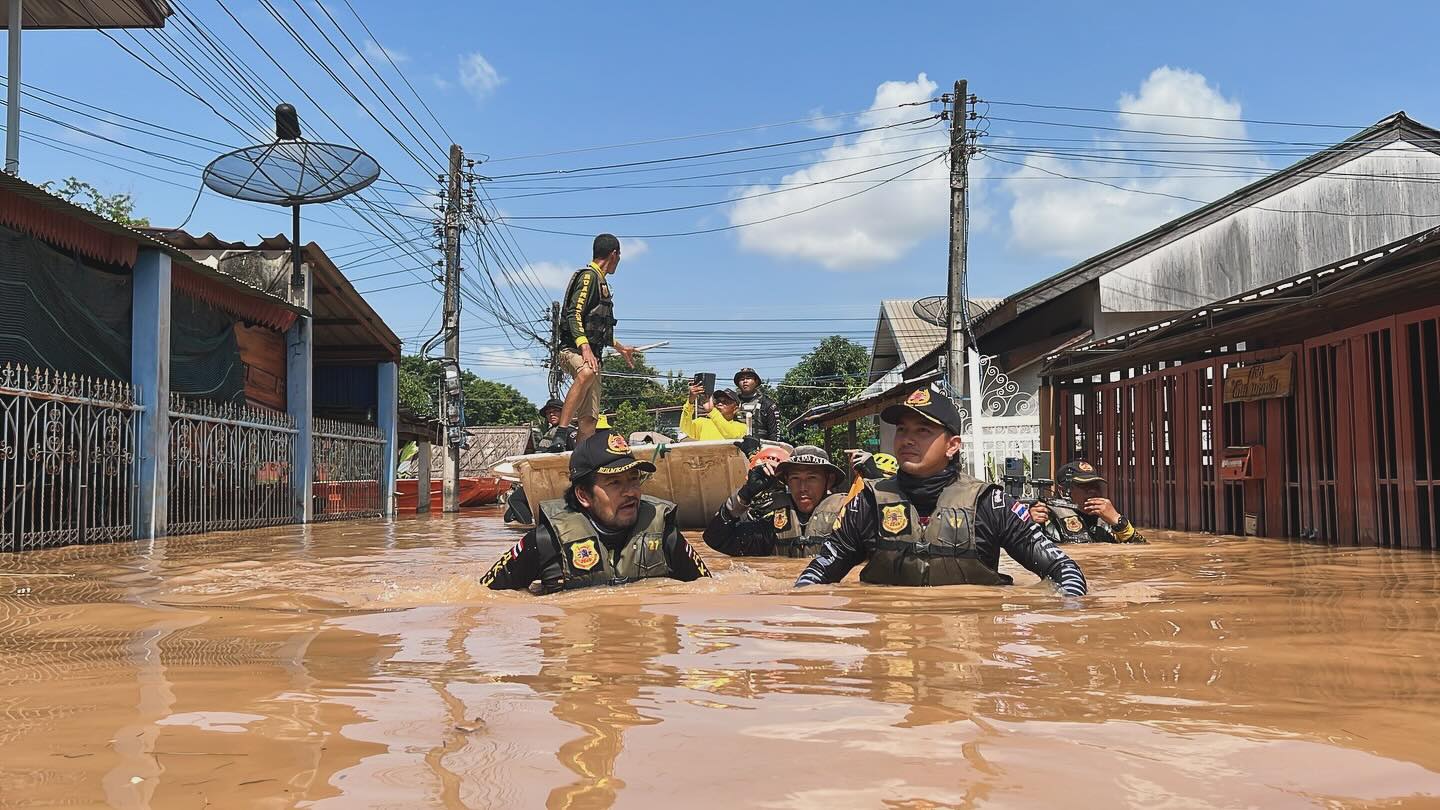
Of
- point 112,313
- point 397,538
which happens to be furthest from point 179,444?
point 397,538

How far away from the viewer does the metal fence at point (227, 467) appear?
12.2 metres

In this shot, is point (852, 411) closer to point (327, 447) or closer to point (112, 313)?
point (327, 447)

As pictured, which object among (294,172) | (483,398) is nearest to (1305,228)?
(294,172)

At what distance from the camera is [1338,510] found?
975cm

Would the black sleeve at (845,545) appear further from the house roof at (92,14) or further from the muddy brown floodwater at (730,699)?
the house roof at (92,14)

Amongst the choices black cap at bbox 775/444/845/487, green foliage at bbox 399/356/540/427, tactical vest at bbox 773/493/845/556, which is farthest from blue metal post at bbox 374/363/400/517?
green foliage at bbox 399/356/540/427

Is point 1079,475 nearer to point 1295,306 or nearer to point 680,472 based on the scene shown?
point 1295,306

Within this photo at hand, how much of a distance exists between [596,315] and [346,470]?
11390mm

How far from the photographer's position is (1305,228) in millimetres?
19875

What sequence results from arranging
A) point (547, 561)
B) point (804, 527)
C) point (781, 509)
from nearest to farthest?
1. point (547, 561)
2. point (804, 527)
3. point (781, 509)

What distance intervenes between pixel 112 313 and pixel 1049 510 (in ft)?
32.3

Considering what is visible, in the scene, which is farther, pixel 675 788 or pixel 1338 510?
pixel 1338 510

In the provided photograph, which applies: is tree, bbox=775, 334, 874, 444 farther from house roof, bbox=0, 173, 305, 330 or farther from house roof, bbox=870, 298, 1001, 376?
house roof, bbox=0, 173, 305, 330

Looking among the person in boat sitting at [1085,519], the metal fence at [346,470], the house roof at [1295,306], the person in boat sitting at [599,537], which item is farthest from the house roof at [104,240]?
the house roof at [1295,306]
